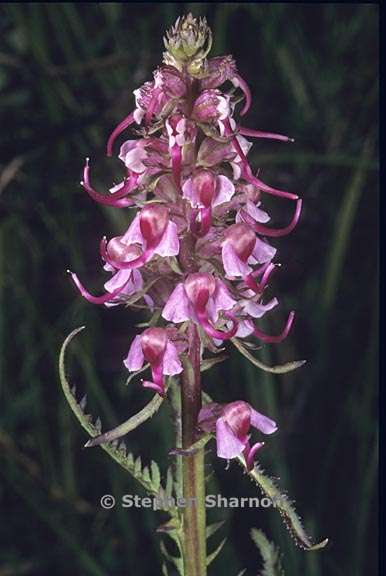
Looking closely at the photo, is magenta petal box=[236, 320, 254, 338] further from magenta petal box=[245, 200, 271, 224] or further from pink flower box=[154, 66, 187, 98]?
pink flower box=[154, 66, 187, 98]

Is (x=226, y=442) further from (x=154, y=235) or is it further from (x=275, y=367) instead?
(x=154, y=235)

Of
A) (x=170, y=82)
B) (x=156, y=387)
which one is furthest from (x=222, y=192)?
(x=156, y=387)

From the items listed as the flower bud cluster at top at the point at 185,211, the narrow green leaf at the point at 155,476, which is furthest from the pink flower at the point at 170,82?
the narrow green leaf at the point at 155,476

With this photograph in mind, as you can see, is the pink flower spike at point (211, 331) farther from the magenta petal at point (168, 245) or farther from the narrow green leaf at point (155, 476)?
the narrow green leaf at point (155, 476)

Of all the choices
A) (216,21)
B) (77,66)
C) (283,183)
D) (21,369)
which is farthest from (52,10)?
(21,369)

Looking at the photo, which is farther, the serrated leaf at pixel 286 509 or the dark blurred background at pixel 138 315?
the dark blurred background at pixel 138 315

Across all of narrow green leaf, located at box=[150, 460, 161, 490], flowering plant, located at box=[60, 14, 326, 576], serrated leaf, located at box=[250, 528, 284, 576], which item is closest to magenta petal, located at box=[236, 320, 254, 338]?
flowering plant, located at box=[60, 14, 326, 576]

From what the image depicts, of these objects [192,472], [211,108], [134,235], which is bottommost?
[192,472]

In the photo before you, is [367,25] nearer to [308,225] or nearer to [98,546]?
[308,225]

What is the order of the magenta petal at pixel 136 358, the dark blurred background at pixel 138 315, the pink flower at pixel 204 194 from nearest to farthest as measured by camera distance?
the pink flower at pixel 204 194 < the magenta petal at pixel 136 358 < the dark blurred background at pixel 138 315
